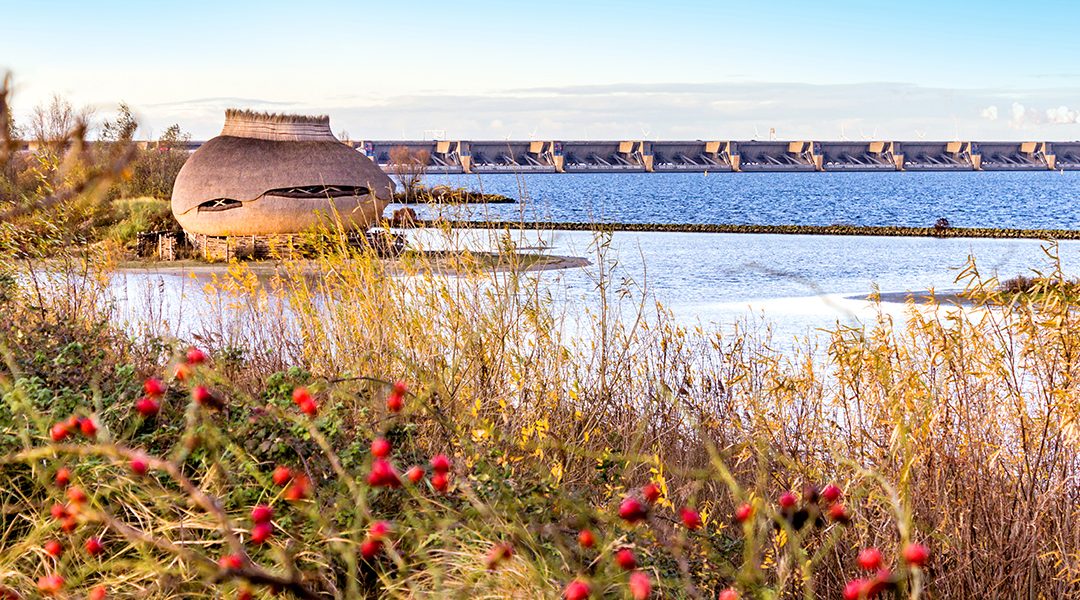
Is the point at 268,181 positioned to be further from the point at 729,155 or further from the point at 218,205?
the point at 729,155

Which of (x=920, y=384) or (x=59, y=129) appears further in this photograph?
(x=59, y=129)

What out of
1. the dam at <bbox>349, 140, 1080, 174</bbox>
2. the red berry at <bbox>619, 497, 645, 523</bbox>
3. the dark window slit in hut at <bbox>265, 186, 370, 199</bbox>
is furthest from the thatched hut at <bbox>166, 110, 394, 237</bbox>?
the dam at <bbox>349, 140, 1080, 174</bbox>

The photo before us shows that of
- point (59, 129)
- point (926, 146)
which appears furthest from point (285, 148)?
point (926, 146)

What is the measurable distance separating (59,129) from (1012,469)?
32.3 metres

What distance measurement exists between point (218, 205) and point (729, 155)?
10837 cm

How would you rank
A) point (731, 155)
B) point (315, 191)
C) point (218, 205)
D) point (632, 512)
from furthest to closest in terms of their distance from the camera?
1. point (731, 155)
2. point (315, 191)
3. point (218, 205)
4. point (632, 512)

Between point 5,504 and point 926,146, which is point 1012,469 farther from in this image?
point 926,146

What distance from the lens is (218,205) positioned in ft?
60.2

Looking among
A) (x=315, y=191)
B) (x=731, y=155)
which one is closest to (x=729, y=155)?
(x=731, y=155)

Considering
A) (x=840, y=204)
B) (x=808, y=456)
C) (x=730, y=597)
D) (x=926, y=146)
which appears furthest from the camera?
(x=926, y=146)

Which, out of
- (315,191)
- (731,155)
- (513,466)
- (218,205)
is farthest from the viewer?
(731,155)

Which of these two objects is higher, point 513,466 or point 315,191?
point 315,191

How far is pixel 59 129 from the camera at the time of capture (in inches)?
1288

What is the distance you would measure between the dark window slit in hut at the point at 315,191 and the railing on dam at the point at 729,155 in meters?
90.5
